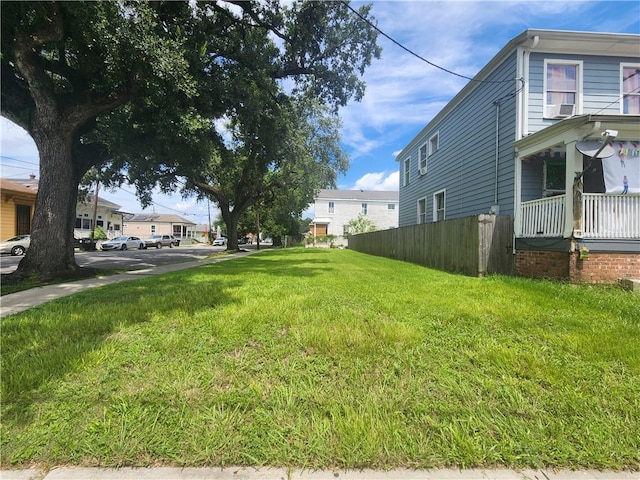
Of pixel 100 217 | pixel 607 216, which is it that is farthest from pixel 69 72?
pixel 100 217

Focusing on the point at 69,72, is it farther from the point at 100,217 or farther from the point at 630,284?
the point at 100,217

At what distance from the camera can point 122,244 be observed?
2683cm

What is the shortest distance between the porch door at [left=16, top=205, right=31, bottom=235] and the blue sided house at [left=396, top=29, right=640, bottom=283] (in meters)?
27.6

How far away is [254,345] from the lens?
3.23m

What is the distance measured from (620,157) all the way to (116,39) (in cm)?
1081

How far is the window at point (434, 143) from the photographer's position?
14.4 m

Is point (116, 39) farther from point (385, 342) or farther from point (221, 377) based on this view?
point (385, 342)

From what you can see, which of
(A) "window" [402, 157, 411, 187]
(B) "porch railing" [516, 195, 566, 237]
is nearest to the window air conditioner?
(B) "porch railing" [516, 195, 566, 237]

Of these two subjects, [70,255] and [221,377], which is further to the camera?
[70,255]

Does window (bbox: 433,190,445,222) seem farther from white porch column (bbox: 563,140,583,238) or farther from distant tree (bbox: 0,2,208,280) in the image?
distant tree (bbox: 0,2,208,280)

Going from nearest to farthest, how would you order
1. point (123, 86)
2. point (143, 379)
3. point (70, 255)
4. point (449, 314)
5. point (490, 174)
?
point (143, 379)
point (449, 314)
point (123, 86)
point (70, 255)
point (490, 174)

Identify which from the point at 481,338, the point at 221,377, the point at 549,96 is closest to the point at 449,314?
the point at 481,338

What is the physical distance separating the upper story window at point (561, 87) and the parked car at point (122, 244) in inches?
1130

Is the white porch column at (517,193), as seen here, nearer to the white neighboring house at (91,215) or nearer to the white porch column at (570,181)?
the white porch column at (570,181)
